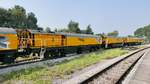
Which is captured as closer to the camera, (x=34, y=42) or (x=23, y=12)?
(x=34, y=42)

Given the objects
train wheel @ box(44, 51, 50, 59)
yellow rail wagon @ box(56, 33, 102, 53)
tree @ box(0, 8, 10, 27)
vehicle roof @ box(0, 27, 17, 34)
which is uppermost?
tree @ box(0, 8, 10, 27)

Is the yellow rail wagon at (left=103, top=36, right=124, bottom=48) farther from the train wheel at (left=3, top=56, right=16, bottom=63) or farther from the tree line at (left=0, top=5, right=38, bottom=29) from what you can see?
the train wheel at (left=3, top=56, right=16, bottom=63)

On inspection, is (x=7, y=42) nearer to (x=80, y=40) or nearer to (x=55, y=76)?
(x=55, y=76)

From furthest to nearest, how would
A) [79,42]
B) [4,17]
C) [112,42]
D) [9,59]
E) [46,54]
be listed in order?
[4,17]
[112,42]
[79,42]
[46,54]
[9,59]

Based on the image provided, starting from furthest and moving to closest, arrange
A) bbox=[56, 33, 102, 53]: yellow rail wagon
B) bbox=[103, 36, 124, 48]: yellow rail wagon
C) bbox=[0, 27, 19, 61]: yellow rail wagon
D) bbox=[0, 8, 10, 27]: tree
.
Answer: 1. bbox=[0, 8, 10, 27]: tree
2. bbox=[103, 36, 124, 48]: yellow rail wagon
3. bbox=[56, 33, 102, 53]: yellow rail wagon
4. bbox=[0, 27, 19, 61]: yellow rail wagon

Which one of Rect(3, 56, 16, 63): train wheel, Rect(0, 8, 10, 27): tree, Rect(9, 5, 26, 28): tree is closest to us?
Rect(3, 56, 16, 63): train wheel

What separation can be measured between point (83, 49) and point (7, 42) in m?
21.1

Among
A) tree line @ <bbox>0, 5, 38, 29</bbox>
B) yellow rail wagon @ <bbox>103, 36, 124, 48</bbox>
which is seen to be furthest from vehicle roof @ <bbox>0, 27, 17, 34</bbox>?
tree line @ <bbox>0, 5, 38, 29</bbox>

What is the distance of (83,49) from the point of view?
42.8 m

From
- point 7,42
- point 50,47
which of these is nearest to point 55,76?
point 7,42

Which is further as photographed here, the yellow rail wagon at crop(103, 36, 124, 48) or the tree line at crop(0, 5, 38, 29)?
the tree line at crop(0, 5, 38, 29)

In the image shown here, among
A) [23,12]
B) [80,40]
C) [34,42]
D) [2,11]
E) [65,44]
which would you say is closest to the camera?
[34,42]

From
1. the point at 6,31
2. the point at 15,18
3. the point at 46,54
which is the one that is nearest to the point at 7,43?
the point at 6,31

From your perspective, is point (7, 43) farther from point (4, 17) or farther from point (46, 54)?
point (4, 17)
